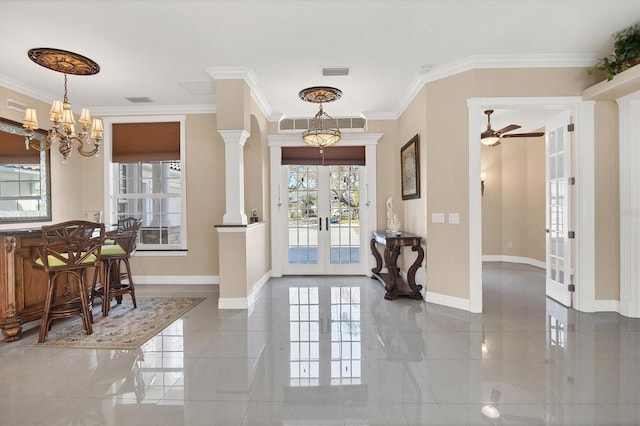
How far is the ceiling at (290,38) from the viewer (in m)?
2.73

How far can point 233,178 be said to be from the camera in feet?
13.0

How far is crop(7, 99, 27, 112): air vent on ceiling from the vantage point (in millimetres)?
4176

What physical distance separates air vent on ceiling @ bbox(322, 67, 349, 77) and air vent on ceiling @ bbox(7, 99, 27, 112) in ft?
13.4

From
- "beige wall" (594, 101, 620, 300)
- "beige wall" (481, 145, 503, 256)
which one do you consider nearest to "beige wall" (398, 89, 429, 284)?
"beige wall" (594, 101, 620, 300)

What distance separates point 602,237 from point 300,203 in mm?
4197

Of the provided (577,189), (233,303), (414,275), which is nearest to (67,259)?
(233,303)

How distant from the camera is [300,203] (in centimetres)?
581

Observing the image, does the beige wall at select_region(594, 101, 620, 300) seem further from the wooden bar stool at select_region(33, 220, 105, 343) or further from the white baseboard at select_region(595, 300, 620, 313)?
the wooden bar stool at select_region(33, 220, 105, 343)

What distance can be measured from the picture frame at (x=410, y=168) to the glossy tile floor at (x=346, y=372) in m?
1.76

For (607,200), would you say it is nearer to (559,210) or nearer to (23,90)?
(559,210)

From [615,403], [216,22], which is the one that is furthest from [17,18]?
[615,403]

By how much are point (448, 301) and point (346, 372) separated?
6.74 ft

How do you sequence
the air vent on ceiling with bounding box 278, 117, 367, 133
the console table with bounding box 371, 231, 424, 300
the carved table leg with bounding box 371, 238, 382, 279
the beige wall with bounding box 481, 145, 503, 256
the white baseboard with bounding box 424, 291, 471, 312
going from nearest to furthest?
the white baseboard with bounding box 424, 291, 471, 312 → the console table with bounding box 371, 231, 424, 300 → the carved table leg with bounding box 371, 238, 382, 279 → the air vent on ceiling with bounding box 278, 117, 367, 133 → the beige wall with bounding box 481, 145, 503, 256

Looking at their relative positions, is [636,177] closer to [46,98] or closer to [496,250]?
[496,250]
